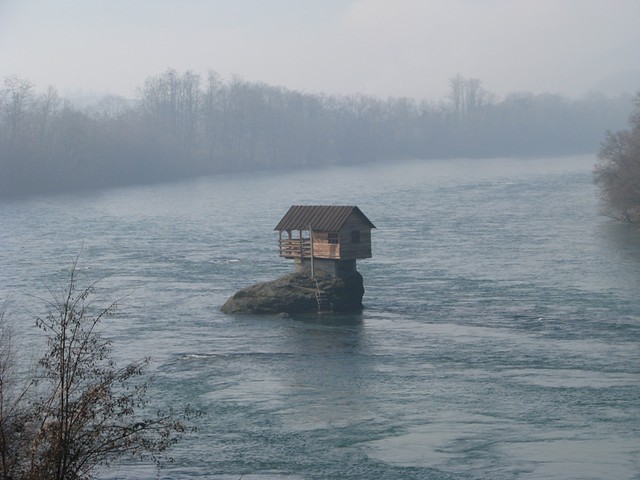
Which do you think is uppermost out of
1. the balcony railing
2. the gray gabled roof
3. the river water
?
the gray gabled roof

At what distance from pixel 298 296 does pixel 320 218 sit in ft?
13.2

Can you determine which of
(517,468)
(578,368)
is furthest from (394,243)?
(517,468)

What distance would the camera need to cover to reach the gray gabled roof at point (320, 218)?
46469mm

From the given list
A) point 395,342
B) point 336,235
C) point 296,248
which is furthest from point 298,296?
point 395,342

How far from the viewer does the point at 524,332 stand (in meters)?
40.8

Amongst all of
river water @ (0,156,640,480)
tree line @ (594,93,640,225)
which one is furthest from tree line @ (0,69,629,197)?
tree line @ (594,93,640,225)

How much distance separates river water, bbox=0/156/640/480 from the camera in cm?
2717

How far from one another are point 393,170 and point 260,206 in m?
60.5

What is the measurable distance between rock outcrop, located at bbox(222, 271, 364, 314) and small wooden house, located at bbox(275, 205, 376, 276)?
28.8 inches

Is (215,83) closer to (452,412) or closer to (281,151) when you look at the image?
(281,151)

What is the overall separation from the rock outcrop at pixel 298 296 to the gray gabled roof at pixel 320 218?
221cm

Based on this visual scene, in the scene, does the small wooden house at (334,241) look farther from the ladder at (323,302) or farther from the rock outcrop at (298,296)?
the ladder at (323,302)

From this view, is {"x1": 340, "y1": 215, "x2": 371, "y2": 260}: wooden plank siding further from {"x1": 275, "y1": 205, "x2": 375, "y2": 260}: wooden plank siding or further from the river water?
the river water

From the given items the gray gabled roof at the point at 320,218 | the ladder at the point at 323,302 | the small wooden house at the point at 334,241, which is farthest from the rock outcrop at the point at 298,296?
the gray gabled roof at the point at 320,218
